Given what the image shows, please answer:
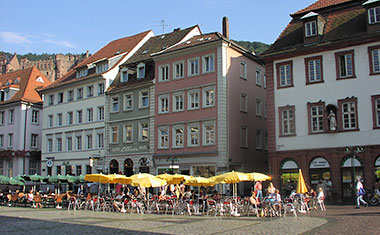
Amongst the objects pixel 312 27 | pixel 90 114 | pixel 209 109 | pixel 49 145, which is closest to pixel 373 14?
pixel 312 27

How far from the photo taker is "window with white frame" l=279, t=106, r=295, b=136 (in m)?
33.8

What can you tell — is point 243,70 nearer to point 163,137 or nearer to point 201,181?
point 163,137

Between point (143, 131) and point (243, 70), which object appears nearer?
point (243, 70)

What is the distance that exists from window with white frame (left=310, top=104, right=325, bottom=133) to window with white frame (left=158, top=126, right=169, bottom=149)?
13.9 metres

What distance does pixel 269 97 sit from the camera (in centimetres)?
3494

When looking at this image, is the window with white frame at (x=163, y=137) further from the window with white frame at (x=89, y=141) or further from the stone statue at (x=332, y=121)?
the stone statue at (x=332, y=121)

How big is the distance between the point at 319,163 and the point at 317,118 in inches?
122

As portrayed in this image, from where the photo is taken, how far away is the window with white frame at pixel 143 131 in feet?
143

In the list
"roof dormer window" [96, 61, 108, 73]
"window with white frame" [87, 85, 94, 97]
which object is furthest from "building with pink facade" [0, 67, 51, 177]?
"roof dormer window" [96, 61, 108, 73]

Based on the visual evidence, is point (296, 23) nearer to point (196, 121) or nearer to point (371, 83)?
point (371, 83)

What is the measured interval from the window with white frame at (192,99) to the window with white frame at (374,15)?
15.2m

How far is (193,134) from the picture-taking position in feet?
131

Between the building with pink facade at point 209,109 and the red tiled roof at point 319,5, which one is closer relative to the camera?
the red tiled roof at point 319,5

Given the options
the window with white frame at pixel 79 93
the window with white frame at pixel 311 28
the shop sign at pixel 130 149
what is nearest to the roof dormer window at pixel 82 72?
the window with white frame at pixel 79 93
